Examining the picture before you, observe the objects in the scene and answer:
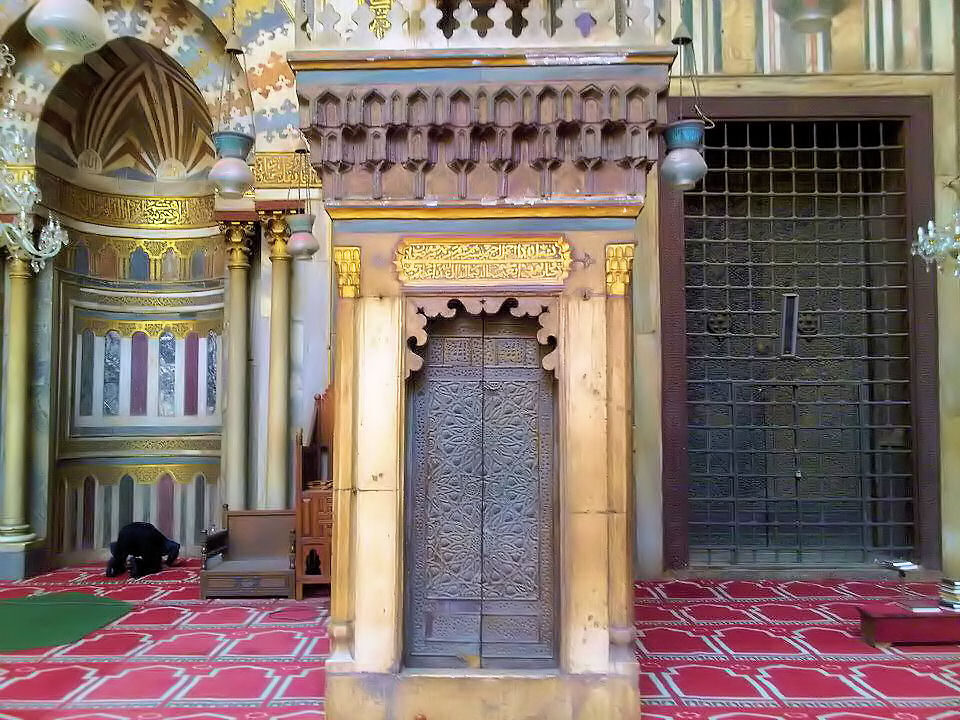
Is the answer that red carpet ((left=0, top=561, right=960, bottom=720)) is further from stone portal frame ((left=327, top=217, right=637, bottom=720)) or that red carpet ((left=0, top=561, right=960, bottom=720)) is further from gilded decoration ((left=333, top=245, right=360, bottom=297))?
gilded decoration ((left=333, top=245, right=360, bottom=297))

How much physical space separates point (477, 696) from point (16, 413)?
5389 millimetres

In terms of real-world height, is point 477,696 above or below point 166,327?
below

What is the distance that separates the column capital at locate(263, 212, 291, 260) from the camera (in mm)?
6828

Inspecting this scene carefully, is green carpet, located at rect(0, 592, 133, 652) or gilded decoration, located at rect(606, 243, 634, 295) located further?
green carpet, located at rect(0, 592, 133, 652)

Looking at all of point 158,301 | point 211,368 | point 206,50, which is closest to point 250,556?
point 211,368

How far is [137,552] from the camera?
672cm

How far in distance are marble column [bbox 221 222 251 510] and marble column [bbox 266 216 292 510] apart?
16.9 inches

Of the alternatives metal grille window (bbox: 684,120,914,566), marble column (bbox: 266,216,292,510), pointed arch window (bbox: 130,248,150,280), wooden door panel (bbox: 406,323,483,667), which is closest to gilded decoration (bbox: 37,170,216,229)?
pointed arch window (bbox: 130,248,150,280)

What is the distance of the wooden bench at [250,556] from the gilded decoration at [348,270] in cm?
297

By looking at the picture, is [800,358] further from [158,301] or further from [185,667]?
[158,301]

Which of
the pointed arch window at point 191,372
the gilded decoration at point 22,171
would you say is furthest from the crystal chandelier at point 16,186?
the pointed arch window at point 191,372

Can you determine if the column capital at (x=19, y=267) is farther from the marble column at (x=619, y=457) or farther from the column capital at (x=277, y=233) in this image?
the marble column at (x=619, y=457)

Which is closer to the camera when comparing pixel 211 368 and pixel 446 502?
pixel 446 502

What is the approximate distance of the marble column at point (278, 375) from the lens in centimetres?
674
